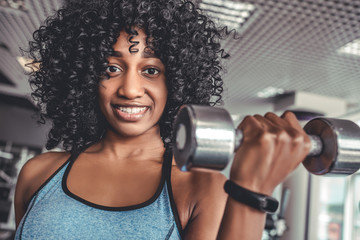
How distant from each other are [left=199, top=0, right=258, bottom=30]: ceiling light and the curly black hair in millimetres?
1395

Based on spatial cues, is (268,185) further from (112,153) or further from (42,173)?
(42,173)

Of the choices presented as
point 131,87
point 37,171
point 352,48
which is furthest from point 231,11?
point 37,171

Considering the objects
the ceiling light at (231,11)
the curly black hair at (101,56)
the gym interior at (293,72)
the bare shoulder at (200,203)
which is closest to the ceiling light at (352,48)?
the gym interior at (293,72)

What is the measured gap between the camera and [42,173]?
107cm

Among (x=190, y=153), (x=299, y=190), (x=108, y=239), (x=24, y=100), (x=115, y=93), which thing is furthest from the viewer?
(x=24, y=100)

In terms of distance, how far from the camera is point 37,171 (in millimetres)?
1093

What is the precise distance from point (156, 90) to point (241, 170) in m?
0.47

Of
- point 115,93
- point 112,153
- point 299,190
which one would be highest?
point 115,93

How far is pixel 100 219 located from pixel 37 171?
0.38 metres

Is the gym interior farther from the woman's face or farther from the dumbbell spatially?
the woman's face

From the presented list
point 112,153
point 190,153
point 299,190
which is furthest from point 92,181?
point 299,190

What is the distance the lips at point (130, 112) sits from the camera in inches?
38.2

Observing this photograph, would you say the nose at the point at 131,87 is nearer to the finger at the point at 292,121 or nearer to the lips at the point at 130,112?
the lips at the point at 130,112

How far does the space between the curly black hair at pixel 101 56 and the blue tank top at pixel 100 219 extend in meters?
0.29
